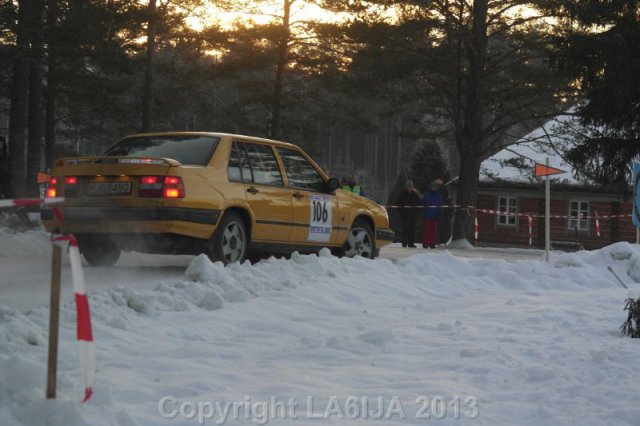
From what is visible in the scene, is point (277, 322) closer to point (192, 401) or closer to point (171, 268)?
point (192, 401)

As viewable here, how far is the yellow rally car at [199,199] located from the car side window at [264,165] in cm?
1

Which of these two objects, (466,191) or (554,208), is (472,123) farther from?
(554,208)

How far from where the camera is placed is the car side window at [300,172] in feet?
40.7

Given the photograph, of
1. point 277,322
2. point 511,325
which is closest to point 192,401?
point 277,322

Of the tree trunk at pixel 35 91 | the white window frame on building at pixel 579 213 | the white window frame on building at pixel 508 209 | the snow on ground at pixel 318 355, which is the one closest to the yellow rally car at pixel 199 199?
the snow on ground at pixel 318 355

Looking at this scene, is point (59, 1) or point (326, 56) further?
point (326, 56)

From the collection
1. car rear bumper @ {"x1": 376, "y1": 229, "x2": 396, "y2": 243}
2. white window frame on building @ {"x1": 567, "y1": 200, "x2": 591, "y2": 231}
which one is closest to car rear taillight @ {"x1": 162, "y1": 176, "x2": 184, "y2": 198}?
car rear bumper @ {"x1": 376, "y1": 229, "x2": 396, "y2": 243}

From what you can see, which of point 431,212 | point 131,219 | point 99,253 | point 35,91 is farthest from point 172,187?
point 35,91

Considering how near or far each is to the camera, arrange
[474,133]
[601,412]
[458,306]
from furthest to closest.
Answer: [474,133]
[458,306]
[601,412]

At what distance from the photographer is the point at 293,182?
12344mm

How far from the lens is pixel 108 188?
411 inches

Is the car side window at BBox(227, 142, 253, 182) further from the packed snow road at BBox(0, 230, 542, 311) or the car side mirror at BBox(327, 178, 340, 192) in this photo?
the car side mirror at BBox(327, 178, 340, 192)

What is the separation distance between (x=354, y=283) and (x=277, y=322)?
8.98ft

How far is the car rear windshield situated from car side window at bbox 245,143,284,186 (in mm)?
616
